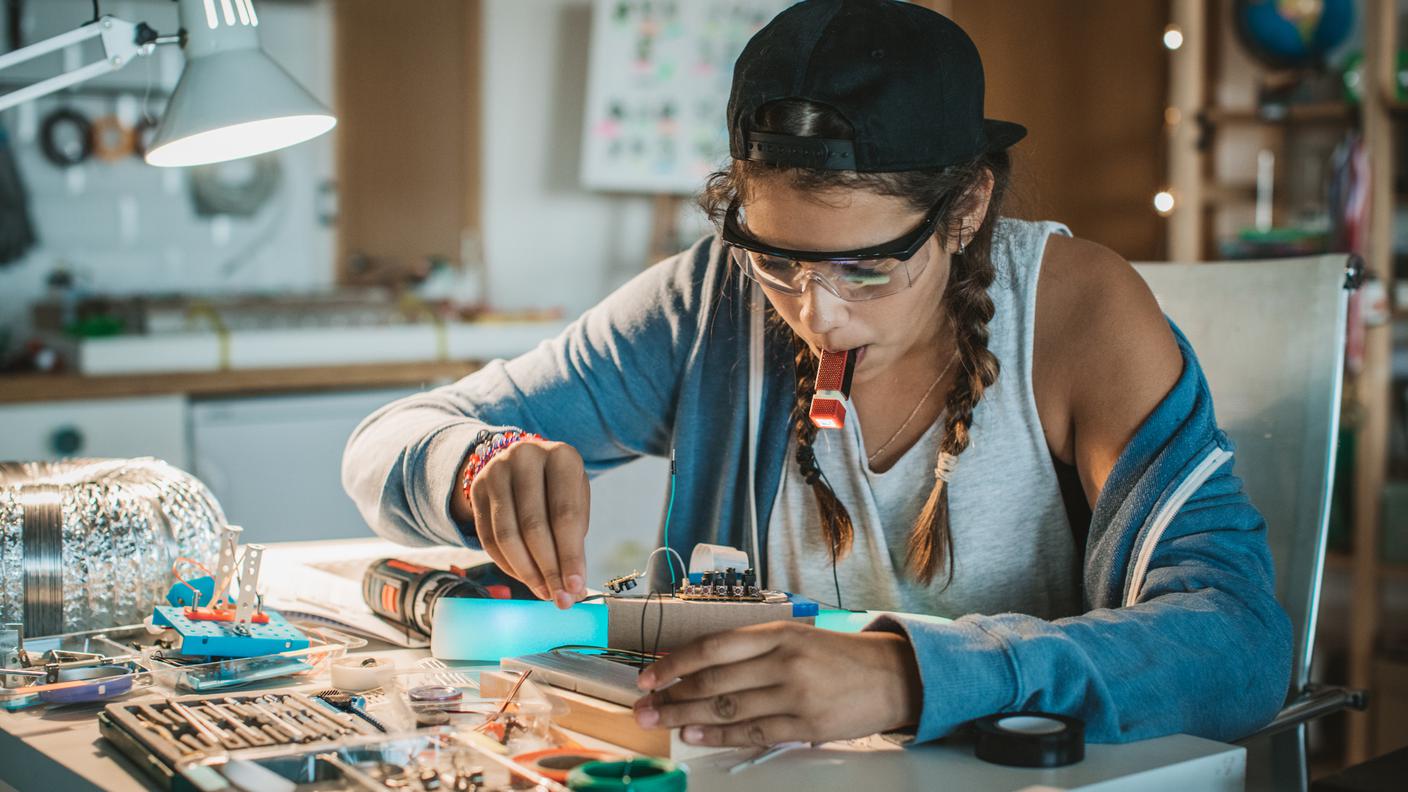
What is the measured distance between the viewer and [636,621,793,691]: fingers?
0.90m

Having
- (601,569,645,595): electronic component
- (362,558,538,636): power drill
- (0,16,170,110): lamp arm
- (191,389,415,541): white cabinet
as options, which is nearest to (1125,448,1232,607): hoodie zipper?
(601,569,645,595): electronic component

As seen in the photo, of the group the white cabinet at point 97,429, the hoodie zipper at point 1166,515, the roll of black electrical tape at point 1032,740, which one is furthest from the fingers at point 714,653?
the white cabinet at point 97,429

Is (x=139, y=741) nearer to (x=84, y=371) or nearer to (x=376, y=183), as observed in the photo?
(x=84, y=371)

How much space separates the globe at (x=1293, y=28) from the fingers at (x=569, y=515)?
2735 mm

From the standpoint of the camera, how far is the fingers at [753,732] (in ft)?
2.89

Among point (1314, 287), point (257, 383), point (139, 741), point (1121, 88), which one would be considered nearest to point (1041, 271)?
point (1314, 287)

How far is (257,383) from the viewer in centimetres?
315

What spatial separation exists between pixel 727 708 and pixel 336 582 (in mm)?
590

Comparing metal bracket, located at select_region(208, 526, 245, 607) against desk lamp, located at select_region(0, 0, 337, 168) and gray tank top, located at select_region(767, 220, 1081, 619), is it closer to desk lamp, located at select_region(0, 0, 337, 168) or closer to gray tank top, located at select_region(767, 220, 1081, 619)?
desk lamp, located at select_region(0, 0, 337, 168)

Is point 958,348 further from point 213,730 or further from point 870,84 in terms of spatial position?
point 213,730

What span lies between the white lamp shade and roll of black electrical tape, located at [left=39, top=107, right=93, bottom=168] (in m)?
2.51

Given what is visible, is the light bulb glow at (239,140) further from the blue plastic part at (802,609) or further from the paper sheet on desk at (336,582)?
the blue plastic part at (802,609)

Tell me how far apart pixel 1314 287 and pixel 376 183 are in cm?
303

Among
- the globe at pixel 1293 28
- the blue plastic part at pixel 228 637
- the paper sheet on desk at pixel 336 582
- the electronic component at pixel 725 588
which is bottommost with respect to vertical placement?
the paper sheet on desk at pixel 336 582
